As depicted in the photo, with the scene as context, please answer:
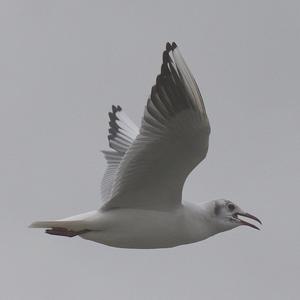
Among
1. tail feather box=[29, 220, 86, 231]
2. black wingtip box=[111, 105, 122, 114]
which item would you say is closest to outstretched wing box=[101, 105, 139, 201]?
black wingtip box=[111, 105, 122, 114]

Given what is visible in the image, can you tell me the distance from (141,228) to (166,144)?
113 centimetres

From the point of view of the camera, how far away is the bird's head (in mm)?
13877

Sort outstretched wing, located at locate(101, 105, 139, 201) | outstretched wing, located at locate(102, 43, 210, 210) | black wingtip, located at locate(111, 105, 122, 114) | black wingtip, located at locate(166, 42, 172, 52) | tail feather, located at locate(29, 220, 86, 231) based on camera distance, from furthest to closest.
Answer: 1. black wingtip, located at locate(111, 105, 122, 114)
2. outstretched wing, located at locate(101, 105, 139, 201)
3. tail feather, located at locate(29, 220, 86, 231)
4. outstretched wing, located at locate(102, 43, 210, 210)
5. black wingtip, located at locate(166, 42, 172, 52)

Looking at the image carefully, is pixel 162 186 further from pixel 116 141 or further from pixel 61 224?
pixel 116 141

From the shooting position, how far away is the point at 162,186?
13.3 m

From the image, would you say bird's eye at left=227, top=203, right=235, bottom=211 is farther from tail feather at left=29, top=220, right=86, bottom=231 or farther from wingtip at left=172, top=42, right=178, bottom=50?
wingtip at left=172, top=42, right=178, bottom=50

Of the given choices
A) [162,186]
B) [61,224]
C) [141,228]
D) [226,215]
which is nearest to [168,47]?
[162,186]

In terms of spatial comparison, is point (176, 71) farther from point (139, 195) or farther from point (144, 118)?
point (139, 195)

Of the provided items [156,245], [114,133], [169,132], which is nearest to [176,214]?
[156,245]

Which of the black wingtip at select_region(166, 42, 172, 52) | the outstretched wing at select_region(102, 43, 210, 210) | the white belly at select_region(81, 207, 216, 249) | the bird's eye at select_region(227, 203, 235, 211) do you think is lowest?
the white belly at select_region(81, 207, 216, 249)

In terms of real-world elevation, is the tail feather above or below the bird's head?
below

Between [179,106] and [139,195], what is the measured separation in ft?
4.29

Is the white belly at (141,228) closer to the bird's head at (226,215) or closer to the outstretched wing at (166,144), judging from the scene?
the outstretched wing at (166,144)

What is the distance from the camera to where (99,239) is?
13.4m
